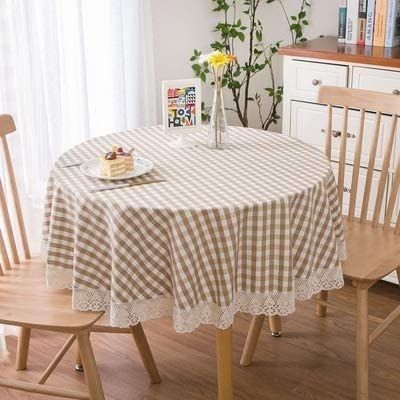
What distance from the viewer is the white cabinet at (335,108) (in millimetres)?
3262

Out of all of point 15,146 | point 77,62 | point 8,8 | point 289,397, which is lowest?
point 289,397

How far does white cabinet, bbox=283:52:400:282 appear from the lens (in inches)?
128

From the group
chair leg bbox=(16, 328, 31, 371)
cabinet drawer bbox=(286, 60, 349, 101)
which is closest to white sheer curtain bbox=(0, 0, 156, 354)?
chair leg bbox=(16, 328, 31, 371)

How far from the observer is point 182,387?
279 centimetres

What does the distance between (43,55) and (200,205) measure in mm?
1270

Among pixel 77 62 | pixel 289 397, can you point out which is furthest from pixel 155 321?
pixel 77 62

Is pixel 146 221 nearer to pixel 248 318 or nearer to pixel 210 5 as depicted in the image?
pixel 248 318

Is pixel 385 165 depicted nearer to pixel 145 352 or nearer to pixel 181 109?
pixel 181 109

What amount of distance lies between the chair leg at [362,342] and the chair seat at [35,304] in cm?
85

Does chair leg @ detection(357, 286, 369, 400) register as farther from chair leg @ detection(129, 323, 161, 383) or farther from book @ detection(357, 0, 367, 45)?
book @ detection(357, 0, 367, 45)

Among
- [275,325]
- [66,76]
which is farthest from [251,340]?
[66,76]

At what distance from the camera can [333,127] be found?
3.44m

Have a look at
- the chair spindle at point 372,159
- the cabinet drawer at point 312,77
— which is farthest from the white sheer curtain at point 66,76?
the chair spindle at point 372,159

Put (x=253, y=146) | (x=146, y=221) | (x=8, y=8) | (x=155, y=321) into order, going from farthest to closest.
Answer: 1. (x=155, y=321)
2. (x=8, y=8)
3. (x=253, y=146)
4. (x=146, y=221)
